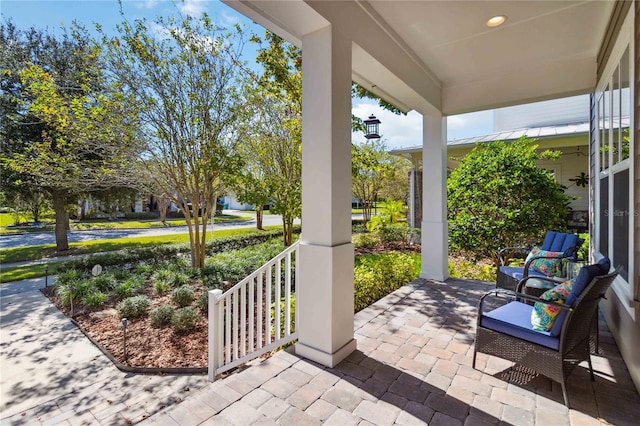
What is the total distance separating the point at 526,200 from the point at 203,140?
6448 mm

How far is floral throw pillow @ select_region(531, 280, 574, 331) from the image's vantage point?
206 centimetres

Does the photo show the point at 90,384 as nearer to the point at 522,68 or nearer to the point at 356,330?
the point at 356,330

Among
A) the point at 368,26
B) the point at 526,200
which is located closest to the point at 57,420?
the point at 368,26

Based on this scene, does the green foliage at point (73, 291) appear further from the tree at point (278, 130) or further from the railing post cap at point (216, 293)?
the railing post cap at point (216, 293)

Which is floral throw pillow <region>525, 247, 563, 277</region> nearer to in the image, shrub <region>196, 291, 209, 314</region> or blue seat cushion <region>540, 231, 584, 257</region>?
blue seat cushion <region>540, 231, 584, 257</region>

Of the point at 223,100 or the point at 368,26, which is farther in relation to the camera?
the point at 223,100

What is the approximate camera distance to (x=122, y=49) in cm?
558

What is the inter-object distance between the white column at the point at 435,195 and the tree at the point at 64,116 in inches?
219

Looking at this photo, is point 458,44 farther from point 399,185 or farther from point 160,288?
point 399,185

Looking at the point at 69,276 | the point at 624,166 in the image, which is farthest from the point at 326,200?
the point at 69,276

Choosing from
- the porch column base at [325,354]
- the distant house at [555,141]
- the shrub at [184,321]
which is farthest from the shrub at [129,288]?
the distant house at [555,141]

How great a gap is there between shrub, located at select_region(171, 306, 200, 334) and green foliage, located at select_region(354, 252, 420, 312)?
7.55 feet

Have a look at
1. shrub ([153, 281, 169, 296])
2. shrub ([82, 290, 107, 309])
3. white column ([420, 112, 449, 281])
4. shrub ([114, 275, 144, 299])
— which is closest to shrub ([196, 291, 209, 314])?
shrub ([153, 281, 169, 296])

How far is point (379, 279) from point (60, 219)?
10.0 meters
